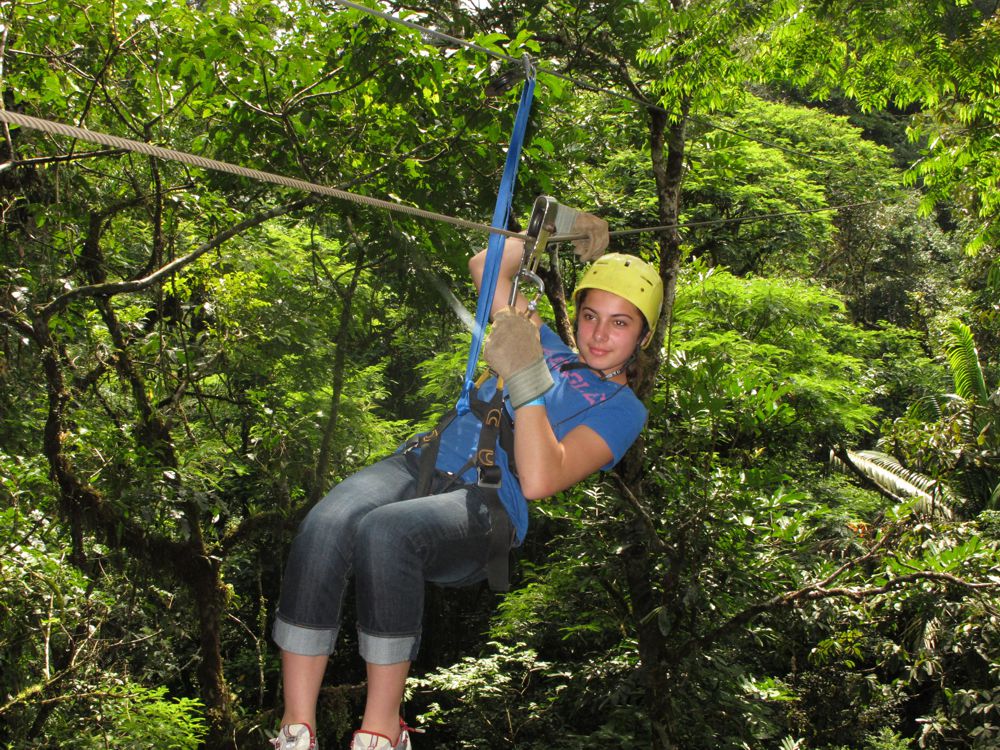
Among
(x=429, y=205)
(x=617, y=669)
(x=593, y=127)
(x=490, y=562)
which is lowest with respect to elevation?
(x=617, y=669)

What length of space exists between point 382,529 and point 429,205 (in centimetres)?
310

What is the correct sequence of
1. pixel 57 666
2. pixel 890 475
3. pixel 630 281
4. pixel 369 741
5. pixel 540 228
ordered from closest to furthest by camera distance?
pixel 369 741 → pixel 540 228 → pixel 630 281 → pixel 57 666 → pixel 890 475

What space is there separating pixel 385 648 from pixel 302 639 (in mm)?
176

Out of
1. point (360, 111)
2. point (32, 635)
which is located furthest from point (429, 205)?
point (32, 635)

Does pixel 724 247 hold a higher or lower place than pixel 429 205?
higher

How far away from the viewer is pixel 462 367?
7695 millimetres

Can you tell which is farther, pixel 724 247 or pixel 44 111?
pixel 724 247

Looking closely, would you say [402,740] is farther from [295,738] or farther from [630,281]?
[630,281]

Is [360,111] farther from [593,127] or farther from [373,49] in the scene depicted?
[593,127]

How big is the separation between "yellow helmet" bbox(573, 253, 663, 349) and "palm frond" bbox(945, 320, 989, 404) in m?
8.82

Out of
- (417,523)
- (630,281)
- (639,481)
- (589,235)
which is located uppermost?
(589,235)

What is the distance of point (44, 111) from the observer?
16.2 feet

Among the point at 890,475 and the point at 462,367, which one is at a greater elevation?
the point at 462,367

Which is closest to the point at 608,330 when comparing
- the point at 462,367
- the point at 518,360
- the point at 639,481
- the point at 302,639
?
the point at 518,360
